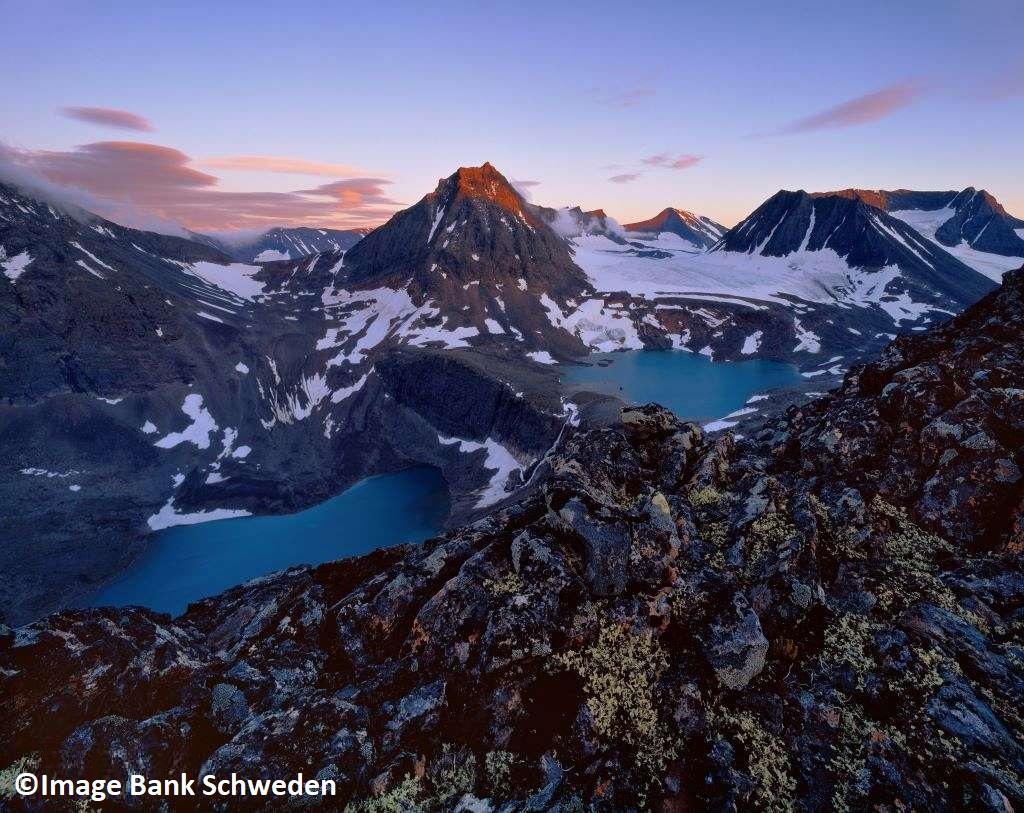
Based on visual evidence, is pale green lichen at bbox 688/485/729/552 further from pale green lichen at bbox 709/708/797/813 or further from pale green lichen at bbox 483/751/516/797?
pale green lichen at bbox 483/751/516/797

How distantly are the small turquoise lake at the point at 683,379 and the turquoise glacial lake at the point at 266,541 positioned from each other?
172ft

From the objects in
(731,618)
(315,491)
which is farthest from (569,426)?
(731,618)

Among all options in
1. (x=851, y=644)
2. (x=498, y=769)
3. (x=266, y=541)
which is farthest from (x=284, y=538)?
(x=851, y=644)

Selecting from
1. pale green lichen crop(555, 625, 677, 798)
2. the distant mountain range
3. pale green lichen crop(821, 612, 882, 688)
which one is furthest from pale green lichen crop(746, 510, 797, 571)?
the distant mountain range

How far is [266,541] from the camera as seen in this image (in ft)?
275

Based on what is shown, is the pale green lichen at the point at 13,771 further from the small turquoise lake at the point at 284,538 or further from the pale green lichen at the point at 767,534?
the small turquoise lake at the point at 284,538

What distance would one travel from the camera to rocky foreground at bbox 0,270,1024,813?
380 inches

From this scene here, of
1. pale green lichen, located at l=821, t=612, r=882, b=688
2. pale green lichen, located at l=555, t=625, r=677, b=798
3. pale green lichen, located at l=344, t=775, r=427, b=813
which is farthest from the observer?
pale green lichen, located at l=821, t=612, r=882, b=688

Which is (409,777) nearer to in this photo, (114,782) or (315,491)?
(114,782)

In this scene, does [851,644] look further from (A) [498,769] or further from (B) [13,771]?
(B) [13,771]

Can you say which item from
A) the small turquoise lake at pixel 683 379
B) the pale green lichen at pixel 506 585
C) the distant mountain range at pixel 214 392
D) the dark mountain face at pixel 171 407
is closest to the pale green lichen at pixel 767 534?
the pale green lichen at pixel 506 585

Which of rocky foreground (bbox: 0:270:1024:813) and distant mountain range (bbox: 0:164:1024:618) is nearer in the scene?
rocky foreground (bbox: 0:270:1024:813)

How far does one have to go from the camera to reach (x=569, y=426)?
90.5 m

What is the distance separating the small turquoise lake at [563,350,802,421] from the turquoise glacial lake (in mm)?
52280
